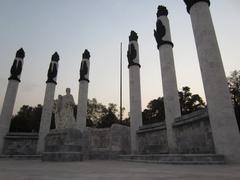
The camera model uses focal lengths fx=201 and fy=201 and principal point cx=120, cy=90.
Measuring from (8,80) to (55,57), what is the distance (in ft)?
20.0

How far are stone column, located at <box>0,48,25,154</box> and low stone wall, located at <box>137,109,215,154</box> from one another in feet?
51.1

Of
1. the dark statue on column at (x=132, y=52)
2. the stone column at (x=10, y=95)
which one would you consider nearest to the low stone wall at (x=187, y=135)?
the dark statue on column at (x=132, y=52)

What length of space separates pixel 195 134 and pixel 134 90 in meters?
9.45

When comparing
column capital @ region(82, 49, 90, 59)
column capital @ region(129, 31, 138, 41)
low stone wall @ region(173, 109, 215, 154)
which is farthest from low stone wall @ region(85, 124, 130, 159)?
column capital @ region(82, 49, 90, 59)

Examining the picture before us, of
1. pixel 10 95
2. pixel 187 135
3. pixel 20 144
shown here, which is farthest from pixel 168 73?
pixel 10 95

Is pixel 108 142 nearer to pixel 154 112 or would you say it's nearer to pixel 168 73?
pixel 168 73

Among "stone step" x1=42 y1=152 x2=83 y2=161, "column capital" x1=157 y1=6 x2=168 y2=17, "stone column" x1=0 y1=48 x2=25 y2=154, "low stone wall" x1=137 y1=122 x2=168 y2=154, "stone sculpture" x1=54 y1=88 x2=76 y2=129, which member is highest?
"column capital" x1=157 y1=6 x2=168 y2=17

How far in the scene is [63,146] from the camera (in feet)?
43.6

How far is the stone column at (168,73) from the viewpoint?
13.6 meters

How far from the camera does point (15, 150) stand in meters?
21.9

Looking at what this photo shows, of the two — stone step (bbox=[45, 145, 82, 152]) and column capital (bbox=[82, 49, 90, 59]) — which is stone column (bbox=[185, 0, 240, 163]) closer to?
stone step (bbox=[45, 145, 82, 152])

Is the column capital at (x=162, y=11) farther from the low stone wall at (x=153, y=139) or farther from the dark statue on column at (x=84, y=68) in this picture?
the dark statue on column at (x=84, y=68)

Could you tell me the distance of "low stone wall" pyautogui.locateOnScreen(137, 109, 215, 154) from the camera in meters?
10.1

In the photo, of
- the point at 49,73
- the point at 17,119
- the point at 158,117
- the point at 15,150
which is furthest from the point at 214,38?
the point at 17,119
